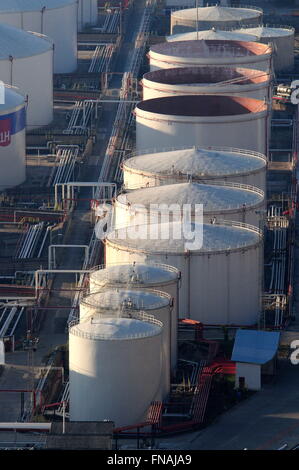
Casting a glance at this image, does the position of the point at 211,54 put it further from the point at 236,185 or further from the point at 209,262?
the point at 209,262

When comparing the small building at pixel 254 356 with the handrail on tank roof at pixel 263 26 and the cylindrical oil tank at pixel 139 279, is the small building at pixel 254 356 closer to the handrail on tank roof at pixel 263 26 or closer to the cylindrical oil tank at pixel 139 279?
the cylindrical oil tank at pixel 139 279

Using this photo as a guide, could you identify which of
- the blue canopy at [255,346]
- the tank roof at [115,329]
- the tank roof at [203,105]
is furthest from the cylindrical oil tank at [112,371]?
the tank roof at [203,105]

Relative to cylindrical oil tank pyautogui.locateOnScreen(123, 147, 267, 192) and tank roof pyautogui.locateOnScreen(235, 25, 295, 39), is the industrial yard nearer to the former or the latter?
cylindrical oil tank pyautogui.locateOnScreen(123, 147, 267, 192)

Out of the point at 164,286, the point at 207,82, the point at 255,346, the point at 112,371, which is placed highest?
the point at 164,286

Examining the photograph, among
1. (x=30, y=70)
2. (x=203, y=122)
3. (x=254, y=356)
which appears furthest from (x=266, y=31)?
(x=254, y=356)
